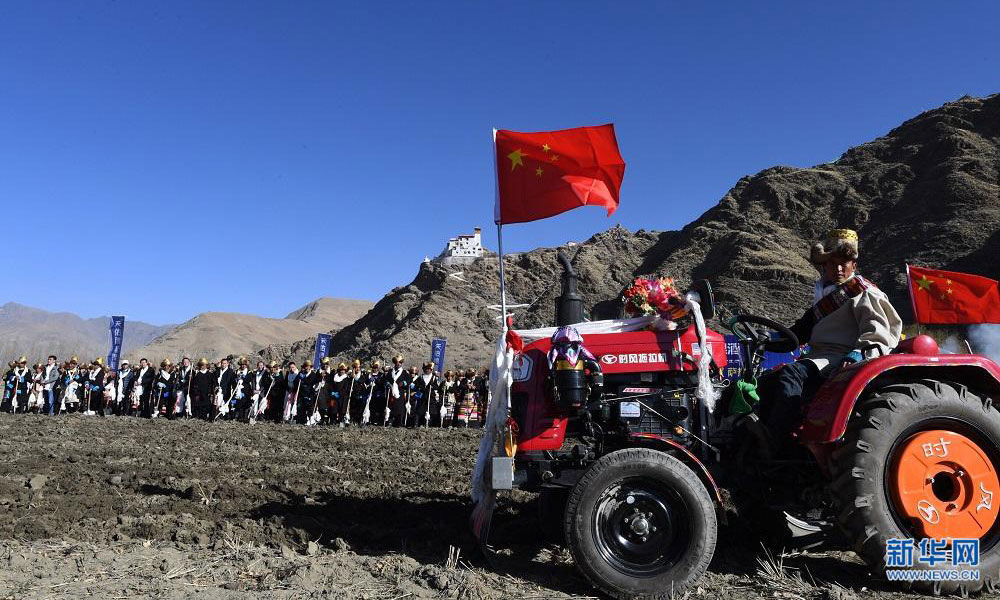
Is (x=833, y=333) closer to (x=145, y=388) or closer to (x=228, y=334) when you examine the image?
(x=145, y=388)

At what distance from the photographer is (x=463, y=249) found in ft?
350

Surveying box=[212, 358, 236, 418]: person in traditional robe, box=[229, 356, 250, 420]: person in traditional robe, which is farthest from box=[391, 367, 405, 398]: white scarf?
box=[212, 358, 236, 418]: person in traditional robe

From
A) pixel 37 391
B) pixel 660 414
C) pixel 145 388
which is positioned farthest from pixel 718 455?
pixel 37 391

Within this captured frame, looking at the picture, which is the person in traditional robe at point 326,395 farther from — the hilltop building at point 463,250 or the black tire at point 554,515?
the hilltop building at point 463,250

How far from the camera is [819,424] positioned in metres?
4.20

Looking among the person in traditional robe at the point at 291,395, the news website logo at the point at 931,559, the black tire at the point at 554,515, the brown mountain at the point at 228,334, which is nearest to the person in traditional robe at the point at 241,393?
the person in traditional robe at the point at 291,395

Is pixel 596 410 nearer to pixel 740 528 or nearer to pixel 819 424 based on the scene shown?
pixel 819 424

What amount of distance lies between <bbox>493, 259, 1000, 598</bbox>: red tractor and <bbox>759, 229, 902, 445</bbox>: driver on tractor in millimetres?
132

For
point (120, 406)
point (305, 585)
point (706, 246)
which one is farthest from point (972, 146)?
point (305, 585)

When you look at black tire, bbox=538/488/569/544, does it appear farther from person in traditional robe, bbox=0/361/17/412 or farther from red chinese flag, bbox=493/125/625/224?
person in traditional robe, bbox=0/361/17/412

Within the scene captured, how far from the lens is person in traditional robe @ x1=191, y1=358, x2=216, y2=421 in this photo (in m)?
19.5

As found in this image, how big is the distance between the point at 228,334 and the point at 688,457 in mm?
121372

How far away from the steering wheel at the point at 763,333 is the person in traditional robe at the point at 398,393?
45.8 feet

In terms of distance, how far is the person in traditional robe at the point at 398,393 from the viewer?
60.3 ft
